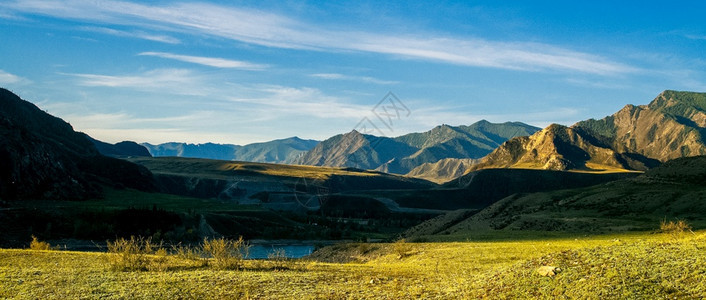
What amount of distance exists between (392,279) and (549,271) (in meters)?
7.39

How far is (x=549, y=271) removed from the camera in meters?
17.9

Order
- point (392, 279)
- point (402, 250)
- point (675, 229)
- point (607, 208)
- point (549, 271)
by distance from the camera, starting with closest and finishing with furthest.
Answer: point (549, 271), point (392, 279), point (675, 229), point (402, 250), point (607, 208)

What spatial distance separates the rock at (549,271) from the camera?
1773cm

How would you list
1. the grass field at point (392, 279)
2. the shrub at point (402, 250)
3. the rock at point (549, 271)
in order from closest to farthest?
the grass field at point (392, 279) < the rock at point (549, 271) < the shrub at point (402, 250)

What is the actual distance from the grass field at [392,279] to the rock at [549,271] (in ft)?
0.61

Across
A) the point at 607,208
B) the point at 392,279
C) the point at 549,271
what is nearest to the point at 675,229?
the point at 549,271

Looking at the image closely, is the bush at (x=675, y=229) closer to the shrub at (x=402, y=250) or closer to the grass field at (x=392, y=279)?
the grass field at (x=392, y=279)

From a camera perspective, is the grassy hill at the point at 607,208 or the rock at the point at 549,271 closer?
the rock at the point at 549,271

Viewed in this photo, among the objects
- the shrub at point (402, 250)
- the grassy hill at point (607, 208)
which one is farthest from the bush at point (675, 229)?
the shrub at point (402, 250)

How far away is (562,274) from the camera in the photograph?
1752 cm

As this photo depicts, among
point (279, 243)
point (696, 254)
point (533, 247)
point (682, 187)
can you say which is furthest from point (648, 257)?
point (279, 243)

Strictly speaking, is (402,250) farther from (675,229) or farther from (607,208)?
(607,208)

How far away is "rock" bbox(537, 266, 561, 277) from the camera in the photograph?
1773cm

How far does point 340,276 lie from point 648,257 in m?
12.7
